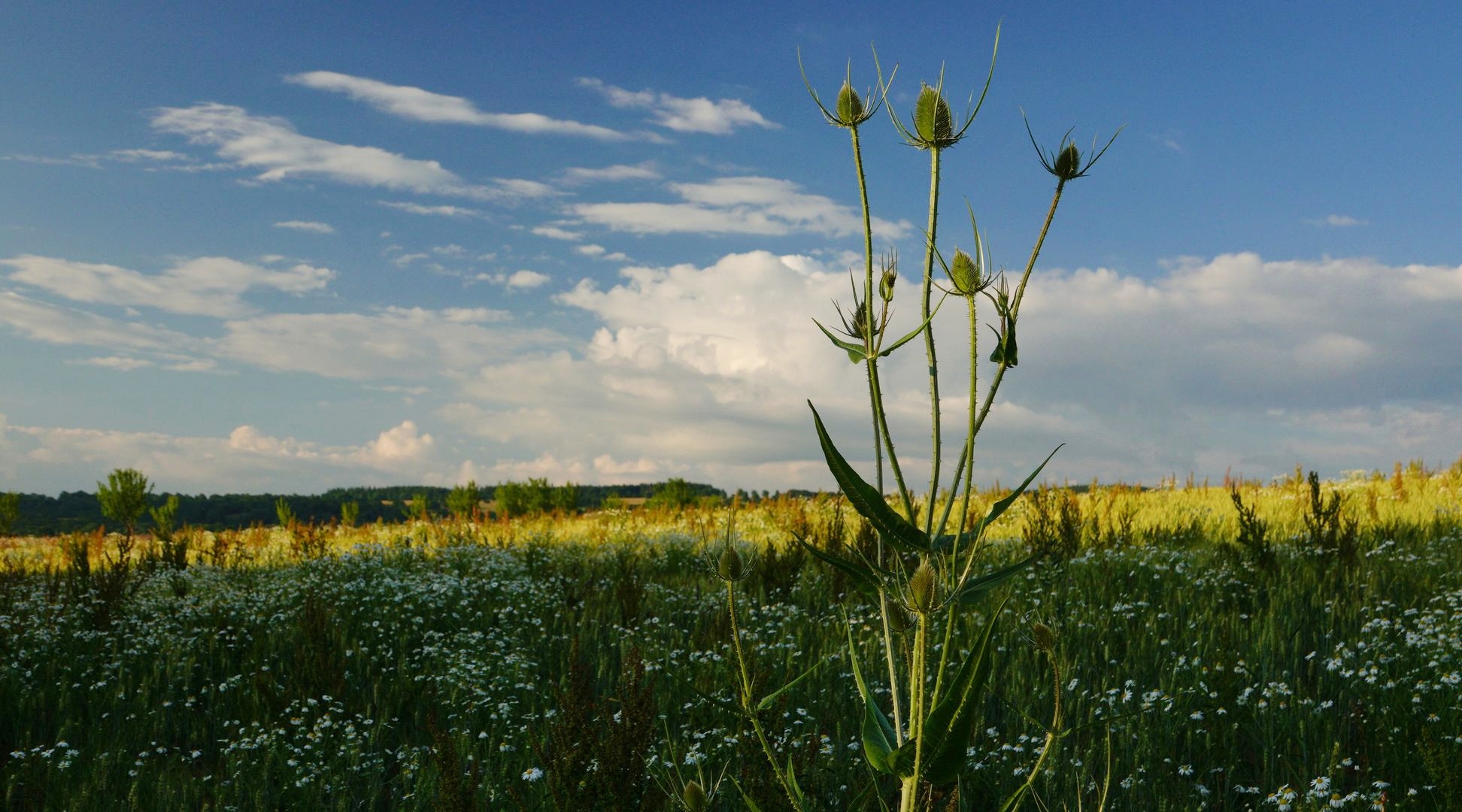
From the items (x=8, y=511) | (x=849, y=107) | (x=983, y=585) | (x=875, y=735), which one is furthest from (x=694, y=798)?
(x=8, y=511)

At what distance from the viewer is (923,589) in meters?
1.95

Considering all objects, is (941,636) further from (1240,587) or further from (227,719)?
(227,719)

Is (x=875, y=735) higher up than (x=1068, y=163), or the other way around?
(x=1068, y=163)

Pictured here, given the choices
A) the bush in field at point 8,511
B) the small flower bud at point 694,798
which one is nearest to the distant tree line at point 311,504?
the bush in field at point 8,511

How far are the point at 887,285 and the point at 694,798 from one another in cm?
166

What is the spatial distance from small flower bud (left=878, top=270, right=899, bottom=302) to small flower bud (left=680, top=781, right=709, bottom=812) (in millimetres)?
1540

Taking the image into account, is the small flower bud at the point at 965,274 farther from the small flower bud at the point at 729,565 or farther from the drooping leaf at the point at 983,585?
the small flower bud at the point at 729,565

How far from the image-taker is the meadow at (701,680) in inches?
159

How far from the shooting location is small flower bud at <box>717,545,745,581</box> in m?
2.58

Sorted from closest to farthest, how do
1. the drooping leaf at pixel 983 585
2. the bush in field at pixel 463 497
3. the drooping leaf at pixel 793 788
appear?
the drooping leaf at pixel 983 585 < the drooping leaf at pixel 793 788 < the bush in field at pixel 463 497

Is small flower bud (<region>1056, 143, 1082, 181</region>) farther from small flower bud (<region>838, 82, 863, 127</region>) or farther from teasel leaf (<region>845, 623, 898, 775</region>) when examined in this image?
teasel leaf (<region>845, 623, 898, 775</region>)

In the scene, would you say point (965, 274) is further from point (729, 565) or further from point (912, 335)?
point (729, 565)

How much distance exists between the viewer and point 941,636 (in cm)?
660

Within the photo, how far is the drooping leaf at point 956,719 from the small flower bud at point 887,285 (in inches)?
34.3
